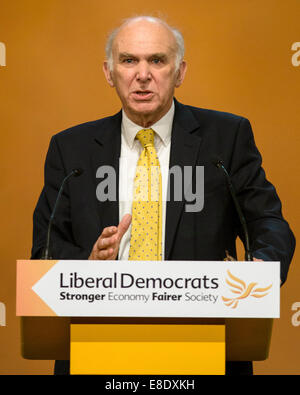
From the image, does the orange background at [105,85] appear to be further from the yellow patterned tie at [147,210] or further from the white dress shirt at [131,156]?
the yellow patterned tie at [147,210]

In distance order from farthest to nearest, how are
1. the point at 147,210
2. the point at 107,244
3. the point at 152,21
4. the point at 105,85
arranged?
the point at 105,85
the point at 152,21
the point at 147,210
the point at 107,244

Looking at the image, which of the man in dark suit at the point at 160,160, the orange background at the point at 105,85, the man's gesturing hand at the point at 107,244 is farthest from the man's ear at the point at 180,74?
the man's gesturing hand at the point at 107,244

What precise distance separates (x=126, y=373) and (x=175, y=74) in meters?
1.18

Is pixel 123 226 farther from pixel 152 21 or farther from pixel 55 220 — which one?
pixel 152 21

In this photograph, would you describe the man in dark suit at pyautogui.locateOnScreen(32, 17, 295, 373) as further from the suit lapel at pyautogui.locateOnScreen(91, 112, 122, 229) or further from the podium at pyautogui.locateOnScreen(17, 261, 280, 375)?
the podium at pyautogui.locateOnScreen(17, 261, 280, 375)

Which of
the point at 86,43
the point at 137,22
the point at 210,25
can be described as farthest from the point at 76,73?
the point at 137,22

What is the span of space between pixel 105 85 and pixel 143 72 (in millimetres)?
996

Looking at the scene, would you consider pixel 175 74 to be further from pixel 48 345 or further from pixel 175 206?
pixel 48 345

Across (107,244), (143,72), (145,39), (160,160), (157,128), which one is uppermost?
(145,39)

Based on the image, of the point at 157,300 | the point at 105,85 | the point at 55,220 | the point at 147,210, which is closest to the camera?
the point at 157,300

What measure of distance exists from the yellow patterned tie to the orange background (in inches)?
41.8

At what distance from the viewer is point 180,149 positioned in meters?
2.24

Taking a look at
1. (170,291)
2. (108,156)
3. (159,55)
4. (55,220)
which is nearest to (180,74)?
(159,55)

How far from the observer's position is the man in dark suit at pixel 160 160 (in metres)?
2.13
